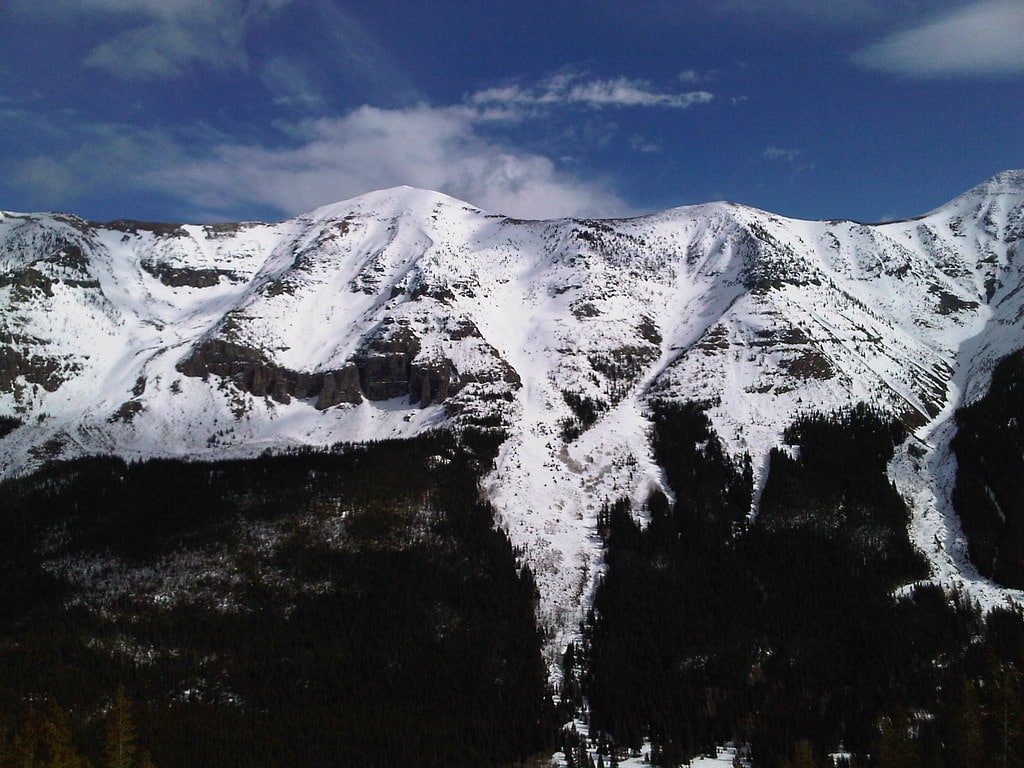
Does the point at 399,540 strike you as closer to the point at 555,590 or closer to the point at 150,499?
the point at 555,590

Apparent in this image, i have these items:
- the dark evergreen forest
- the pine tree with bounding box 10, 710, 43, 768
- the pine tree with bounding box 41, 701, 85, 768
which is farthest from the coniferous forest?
the dark evergreen forest

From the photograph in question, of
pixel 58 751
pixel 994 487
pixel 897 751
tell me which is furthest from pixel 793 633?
pixel 58 751

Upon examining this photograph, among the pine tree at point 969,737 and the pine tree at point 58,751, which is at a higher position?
the pine tree at point 58,751

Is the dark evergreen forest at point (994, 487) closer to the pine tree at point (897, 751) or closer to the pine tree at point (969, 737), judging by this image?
the pine tree at point (969, 737)

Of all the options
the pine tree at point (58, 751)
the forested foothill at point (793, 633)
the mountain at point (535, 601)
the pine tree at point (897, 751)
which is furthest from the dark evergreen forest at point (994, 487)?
the pine tree at point (58, 751)

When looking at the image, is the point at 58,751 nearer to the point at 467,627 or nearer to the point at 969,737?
the point at 467,627

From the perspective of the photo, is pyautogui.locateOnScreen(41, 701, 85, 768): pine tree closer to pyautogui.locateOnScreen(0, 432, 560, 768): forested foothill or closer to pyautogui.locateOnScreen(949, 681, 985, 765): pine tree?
pyautogui.locateOnScreen(0, 432, 560, 768): forested foothill
